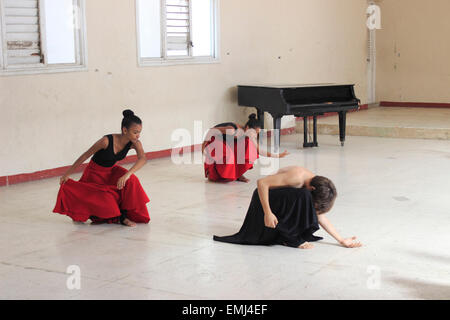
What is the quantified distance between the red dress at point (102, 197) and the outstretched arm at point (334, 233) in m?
1.49

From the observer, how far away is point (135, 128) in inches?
203

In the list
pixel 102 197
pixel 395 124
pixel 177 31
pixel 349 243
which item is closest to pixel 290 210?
pixel 349 243

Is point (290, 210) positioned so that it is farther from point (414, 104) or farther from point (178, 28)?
point (414, 104)

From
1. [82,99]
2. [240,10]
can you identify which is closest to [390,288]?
[82,99]

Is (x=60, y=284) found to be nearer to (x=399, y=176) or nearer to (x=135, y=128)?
(x=135, y=128)

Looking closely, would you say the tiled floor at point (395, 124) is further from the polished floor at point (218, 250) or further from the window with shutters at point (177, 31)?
the polished floor at point (218, 250)

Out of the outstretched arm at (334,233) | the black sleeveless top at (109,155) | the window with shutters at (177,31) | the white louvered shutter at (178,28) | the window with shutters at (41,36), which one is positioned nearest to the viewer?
the outstretched arm at (334,233)

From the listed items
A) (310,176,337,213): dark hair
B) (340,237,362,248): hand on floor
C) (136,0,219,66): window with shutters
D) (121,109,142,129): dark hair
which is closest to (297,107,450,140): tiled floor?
(136,0,219,66): window with shutters

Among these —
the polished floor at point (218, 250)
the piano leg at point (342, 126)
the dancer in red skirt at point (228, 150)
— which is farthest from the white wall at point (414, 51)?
the dancer in red skirt at point (228, 150)

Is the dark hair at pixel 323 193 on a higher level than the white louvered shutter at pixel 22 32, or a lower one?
lower

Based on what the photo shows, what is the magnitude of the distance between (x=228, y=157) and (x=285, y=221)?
8.38 ft

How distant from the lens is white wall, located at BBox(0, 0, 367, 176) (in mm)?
7348

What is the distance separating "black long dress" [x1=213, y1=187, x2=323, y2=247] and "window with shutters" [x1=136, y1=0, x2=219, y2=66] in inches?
175

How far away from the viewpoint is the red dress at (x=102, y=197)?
5.22m
